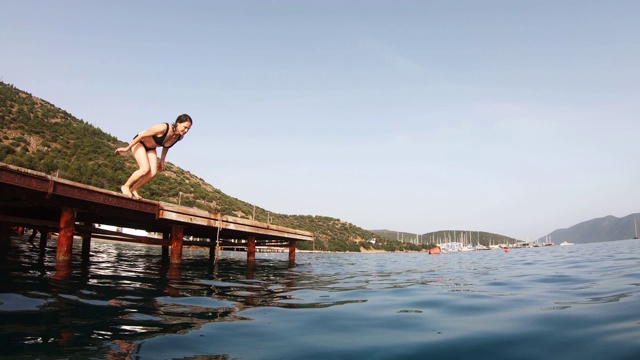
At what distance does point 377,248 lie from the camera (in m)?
114

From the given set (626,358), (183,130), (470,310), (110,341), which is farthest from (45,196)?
(626,358)

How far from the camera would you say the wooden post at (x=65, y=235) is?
373 inches

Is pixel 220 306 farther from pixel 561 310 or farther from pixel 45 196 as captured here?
pixel 45 196

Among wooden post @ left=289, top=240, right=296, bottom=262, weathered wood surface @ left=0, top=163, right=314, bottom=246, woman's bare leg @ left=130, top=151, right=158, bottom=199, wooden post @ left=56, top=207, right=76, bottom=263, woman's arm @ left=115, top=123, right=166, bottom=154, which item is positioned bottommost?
wooden post @ left=289, top=240, right=296, bottom=262

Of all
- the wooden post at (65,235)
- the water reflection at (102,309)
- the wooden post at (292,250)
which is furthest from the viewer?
the wooden post at (292,250)

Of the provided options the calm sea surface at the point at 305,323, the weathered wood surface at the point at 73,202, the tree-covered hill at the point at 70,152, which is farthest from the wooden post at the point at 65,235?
the tree-covered hill at the point at 70,152

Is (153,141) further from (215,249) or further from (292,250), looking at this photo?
(292,250)

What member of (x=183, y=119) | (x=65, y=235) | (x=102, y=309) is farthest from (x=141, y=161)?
(x=102, y=309)

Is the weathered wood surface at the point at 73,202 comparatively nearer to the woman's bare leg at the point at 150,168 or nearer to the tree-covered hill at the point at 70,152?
the woman's bare leg at the point at 150,168

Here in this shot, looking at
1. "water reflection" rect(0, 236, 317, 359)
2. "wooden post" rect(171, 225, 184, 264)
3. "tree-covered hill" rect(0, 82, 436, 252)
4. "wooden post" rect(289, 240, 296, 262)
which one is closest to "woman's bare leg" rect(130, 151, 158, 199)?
"water reflection" rect(0, 236, 317, 359)

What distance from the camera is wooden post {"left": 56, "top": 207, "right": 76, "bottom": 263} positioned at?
947 centimetres

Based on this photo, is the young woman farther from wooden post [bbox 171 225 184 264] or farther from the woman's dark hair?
wooden post [bbox 171 225 184 264]

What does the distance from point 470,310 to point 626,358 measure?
243 centimetres

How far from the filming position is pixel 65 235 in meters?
9.47
